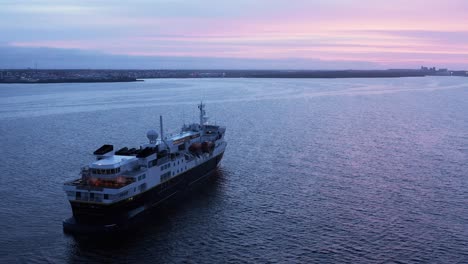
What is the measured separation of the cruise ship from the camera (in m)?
33.8

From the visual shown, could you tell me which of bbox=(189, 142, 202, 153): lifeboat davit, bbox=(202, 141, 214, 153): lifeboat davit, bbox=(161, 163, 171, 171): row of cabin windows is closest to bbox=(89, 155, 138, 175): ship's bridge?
bbox=(161, 163, 171, 171): row of cabin windows

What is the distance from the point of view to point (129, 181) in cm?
3606

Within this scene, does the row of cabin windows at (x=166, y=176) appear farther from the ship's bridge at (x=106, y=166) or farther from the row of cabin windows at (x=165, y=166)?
the ship's bridge at (x=106, y=166)

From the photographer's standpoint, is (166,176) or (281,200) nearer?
(281,200)

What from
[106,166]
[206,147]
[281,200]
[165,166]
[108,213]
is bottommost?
[281,200]

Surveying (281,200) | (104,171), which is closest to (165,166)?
(104,171)

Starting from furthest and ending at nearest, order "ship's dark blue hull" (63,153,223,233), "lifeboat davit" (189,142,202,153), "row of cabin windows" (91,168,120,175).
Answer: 1. "lifeboat davit" (189,142,202,153)
2. "row of cabin windows" (91,168,120,175)
3. "ship's dark blue hull" (63,153,223,233)

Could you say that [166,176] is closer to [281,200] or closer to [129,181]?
[129,181]

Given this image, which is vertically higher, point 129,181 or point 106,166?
point 106,166

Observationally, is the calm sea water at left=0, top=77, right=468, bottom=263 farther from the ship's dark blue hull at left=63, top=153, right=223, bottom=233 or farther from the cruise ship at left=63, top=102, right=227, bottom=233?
the cruise ship at left=63, top=102, right=227, bottom=233

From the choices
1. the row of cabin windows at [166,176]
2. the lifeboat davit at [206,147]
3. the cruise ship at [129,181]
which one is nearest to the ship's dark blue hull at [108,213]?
the cruise ship at [129,181]

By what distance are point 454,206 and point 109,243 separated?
30778mm

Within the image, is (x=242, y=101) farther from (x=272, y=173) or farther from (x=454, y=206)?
(x=454, y=206)

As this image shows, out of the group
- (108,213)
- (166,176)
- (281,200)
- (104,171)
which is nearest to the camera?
(108,213)
